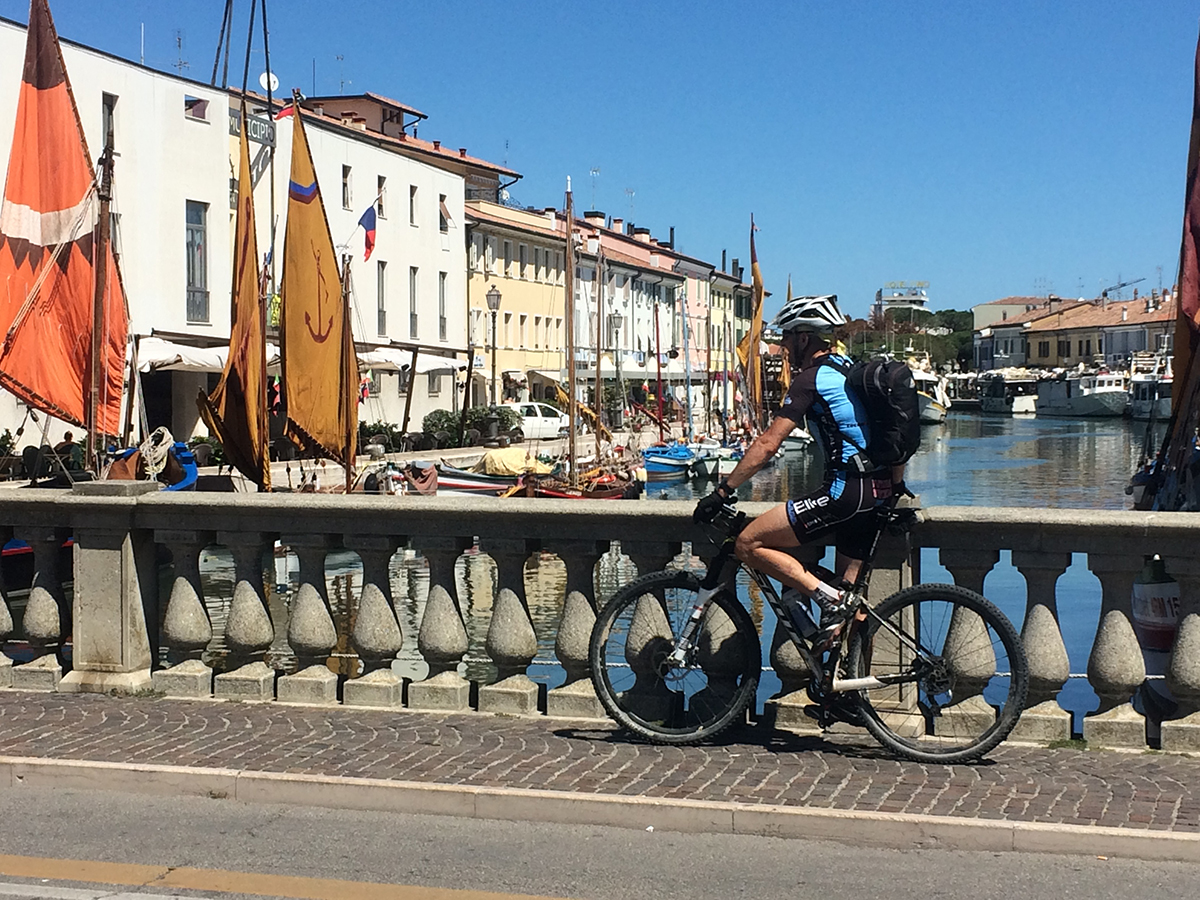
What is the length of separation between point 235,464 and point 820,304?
69.0ft

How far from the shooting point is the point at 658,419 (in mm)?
69000

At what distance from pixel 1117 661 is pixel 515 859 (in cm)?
278

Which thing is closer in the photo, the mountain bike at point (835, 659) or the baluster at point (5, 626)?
the mountain bike at point (835, 659)

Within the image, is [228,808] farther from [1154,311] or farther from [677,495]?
[1154,311]

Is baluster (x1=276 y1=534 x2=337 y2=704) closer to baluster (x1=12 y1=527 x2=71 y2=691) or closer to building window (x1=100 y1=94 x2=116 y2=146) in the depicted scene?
baluster (x1=12 y1=527 x2=71 y2=691)

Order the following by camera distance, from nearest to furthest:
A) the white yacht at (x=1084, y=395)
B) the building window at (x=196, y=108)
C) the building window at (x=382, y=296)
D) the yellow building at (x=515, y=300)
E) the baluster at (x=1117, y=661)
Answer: the baluster at (x=1117, y=661)
the building window at (x=196, y=108)
the building window at (x=382, y=296)
the yellow building at (x=515, y=300)
the white yacht at (x=1084, y=395)

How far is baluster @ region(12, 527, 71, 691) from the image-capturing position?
794cm

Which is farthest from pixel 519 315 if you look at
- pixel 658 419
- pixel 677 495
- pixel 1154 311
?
pixel 1154 311

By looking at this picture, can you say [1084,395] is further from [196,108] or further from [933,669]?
[933,669]

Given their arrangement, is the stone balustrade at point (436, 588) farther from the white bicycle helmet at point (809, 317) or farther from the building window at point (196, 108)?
the building window at point (196, 108)

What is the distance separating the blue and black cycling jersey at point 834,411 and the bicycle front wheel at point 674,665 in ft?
2.71

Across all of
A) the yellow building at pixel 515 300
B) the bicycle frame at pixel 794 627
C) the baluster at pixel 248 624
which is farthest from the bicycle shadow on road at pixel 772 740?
the yellow building at pixel 515 300

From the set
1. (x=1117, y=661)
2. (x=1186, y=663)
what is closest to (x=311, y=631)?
(x=1117, y=661)

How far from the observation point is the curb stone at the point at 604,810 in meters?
5.38
